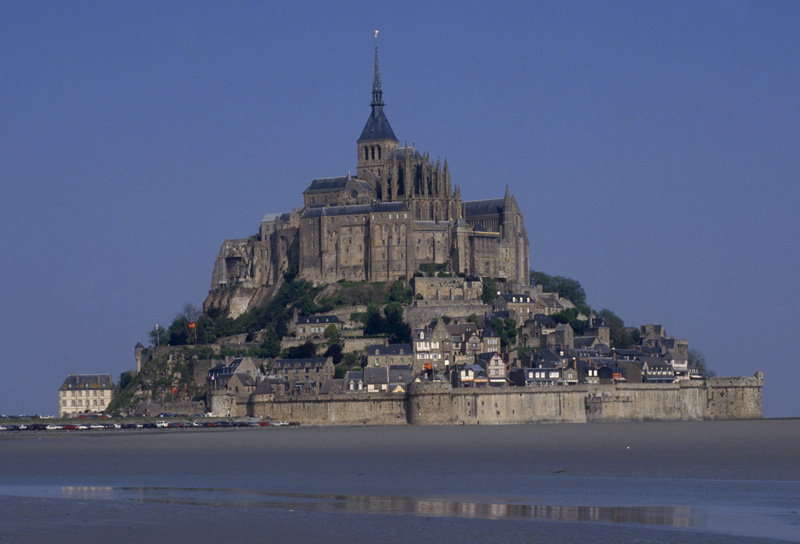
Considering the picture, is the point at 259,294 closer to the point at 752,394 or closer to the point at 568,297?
the point at 568,297

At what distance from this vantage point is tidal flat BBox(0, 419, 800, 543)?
1230 inches

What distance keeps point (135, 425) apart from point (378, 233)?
101 ft

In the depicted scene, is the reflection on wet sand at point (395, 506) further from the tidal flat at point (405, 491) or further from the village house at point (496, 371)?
the village house at point (496, 371)

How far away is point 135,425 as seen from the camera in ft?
316

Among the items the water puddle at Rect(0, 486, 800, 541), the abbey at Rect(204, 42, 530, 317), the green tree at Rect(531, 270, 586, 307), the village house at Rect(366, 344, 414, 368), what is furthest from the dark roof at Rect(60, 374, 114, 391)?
the water puddle at Rect(0, 486, 800, 541)

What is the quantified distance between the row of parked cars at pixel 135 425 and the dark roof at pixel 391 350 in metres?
9.12

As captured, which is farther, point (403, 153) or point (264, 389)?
point (403, 153)

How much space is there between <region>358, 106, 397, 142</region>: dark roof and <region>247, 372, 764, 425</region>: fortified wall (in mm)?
36650

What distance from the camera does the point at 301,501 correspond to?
3756 centimetres

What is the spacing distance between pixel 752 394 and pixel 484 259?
91.2 ft

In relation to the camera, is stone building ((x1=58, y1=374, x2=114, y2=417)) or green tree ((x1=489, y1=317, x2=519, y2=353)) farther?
stone building ((x1=58, y1=374, x2=114, y2=417))

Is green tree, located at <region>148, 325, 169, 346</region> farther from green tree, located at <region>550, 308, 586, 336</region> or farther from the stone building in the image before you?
green tree, located at <region>550, 308, 586, 336</region>

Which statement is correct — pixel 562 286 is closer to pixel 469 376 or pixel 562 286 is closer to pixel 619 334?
pixel 619 334

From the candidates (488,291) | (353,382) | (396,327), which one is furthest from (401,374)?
(488,291)
